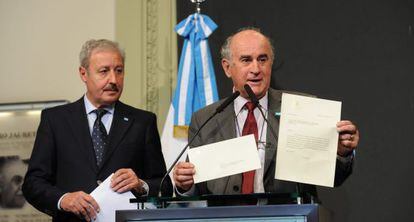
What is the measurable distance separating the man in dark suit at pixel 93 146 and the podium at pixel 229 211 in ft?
2.43

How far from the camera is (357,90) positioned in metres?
4.32

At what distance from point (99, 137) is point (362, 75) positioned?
1798 millimetres

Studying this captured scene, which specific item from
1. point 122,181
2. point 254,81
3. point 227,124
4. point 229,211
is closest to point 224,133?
point 227,124

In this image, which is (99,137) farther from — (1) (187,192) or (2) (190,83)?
(2) (190,83)

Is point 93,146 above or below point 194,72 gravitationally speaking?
below

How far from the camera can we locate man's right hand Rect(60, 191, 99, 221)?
9.91ft

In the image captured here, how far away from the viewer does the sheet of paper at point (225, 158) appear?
2.50m

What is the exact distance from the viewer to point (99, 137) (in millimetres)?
3457

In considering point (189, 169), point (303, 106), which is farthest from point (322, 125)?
point (189, 169)

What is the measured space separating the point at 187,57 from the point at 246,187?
1607mm

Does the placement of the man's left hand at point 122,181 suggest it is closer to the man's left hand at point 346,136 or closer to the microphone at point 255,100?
the microphone at point 255,100

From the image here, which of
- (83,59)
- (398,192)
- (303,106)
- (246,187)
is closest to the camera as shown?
(303,106)

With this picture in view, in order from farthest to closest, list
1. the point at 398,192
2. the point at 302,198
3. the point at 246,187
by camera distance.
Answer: the point at 398,192, the point at 246,187, the point at 302,198

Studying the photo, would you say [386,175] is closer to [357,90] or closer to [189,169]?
[357,90]
